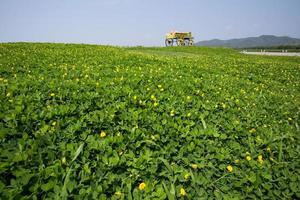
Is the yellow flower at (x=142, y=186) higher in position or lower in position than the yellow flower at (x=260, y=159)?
higher

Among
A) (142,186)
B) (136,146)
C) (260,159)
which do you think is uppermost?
(136,146)

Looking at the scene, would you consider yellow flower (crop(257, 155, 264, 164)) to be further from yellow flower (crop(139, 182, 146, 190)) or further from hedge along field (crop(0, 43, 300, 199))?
yellow flower (crop(139, 182, 146, 190))

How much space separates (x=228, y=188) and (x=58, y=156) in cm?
215

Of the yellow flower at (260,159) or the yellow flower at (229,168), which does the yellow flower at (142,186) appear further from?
the yellow flower at (260,159)

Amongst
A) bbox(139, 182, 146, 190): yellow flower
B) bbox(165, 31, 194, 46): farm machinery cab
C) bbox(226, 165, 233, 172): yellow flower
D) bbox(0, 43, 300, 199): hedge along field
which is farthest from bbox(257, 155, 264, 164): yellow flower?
bbox(165, 31, 194, 46): farm machinery cab

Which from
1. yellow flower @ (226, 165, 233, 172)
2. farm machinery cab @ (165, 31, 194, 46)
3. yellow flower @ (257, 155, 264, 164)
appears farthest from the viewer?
farm machinery cab @ (165, 31, 194, 46)

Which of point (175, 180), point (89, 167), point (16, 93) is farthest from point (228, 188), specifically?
point (16, 93)

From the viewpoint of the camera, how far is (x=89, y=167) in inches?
106

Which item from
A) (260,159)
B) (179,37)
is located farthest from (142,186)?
(179,37)

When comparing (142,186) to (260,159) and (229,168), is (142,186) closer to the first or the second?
(229,168)

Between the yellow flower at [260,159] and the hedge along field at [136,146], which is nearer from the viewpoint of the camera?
the hedge along field at [136,146]

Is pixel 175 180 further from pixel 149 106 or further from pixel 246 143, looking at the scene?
pixel 149 106

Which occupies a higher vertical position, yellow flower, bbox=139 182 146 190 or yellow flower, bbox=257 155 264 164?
yellow flower, bbox=139 182 146 190

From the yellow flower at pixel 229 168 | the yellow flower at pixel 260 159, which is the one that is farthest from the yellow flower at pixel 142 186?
the yellow flower at pixel 260 159
